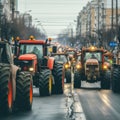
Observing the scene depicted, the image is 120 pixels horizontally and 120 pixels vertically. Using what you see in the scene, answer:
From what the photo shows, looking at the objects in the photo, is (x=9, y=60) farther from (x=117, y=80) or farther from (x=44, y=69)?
(x=117, y=80)

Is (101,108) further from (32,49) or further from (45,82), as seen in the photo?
(32,49)

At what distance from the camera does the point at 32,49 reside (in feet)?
88.8

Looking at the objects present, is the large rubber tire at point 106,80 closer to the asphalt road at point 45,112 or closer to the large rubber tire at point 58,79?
the large rubber tire at point 58,79

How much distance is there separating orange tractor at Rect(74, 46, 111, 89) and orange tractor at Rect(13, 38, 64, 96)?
6.01 metres

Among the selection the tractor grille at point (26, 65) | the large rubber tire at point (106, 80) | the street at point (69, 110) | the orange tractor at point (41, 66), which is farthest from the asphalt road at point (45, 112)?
the large rubber tire at point (106, 80)

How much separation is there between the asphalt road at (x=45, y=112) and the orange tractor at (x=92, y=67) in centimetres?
1066

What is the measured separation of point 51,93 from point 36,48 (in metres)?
2.25

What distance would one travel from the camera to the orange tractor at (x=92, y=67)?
111 feet

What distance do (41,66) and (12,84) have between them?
30.5 ft

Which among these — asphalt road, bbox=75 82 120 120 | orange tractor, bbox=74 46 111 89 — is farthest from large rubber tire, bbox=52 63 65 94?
orange tractor, bbox=74 46 111 89

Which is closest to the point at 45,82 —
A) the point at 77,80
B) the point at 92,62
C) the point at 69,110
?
the point at 69,110

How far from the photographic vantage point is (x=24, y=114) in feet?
57.3

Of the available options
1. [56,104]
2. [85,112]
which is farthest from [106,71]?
[85,112]

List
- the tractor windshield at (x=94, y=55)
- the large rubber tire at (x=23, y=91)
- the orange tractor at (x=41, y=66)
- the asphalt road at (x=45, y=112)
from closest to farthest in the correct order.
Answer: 1. the asphalt road at (x=45, y=112)
2. the large rubber tire at (x=23, y=91)
3. the orange tractor at (x=41, y=66)
4. the tractor windshield at (x=94, y=55)
